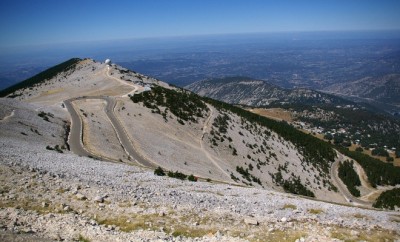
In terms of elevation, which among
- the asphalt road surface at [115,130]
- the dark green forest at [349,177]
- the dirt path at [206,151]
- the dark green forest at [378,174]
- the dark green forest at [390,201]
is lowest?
the dark green forest at [378,174]

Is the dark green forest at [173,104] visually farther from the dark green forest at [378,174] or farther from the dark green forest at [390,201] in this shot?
Result: the dark green forest at [378,174]

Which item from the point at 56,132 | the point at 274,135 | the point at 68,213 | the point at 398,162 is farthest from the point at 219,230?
the point at 398,162

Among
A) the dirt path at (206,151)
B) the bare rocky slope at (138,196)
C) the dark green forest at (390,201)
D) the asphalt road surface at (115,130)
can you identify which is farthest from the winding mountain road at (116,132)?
the dark green forest at (390,201)

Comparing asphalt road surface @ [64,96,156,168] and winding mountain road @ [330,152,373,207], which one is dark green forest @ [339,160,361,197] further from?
asphalt road surface @ [64,96,156,168]

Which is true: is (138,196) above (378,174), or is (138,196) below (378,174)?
above

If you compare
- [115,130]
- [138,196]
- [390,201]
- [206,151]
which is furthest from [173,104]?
[138,196]

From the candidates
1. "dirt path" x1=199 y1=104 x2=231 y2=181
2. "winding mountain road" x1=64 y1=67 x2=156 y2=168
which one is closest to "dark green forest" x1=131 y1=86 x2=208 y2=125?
"dirt path" x1=199 y1=104 x2=231 y2=181

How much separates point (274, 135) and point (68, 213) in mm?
72819

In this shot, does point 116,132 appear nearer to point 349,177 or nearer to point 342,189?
point 342,189

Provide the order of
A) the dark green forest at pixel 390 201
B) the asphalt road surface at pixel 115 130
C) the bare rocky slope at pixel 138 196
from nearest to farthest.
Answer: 1. the bare rocky slope at pixel 138 196
2. the asphalt road surface at pixel 115 130
3. the dark green forest at pixel 390 201

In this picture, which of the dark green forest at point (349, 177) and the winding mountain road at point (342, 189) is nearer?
the winding mountain road at point (342, 189)

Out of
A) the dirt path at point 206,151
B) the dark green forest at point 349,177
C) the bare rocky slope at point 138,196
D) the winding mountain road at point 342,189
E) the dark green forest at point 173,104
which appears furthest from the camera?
the dark green forest at point 349,177

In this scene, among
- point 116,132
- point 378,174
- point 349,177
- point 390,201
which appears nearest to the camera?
point 116,132

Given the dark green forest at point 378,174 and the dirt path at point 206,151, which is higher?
the dirt path at point 206,151
